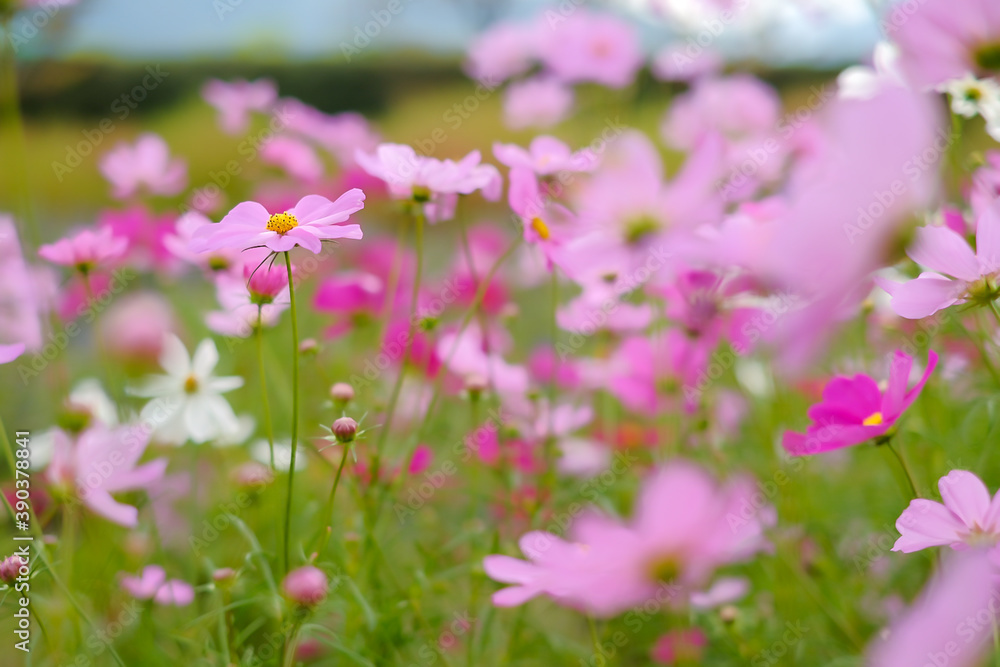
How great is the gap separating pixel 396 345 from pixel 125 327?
0.28 meters

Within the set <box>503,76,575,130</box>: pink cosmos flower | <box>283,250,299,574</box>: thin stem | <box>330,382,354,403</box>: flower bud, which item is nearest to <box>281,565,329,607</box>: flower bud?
<box>283,250,299,574</box>: thin stem

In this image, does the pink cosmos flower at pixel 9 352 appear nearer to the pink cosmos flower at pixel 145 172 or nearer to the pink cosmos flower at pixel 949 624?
the pink cosmos flower at pixel 949 624

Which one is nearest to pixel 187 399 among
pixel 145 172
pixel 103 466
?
pixel 103 466

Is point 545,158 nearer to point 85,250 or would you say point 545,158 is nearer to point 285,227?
point 285,227

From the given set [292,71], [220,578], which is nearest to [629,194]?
[220,578]

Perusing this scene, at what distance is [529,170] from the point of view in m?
0.45

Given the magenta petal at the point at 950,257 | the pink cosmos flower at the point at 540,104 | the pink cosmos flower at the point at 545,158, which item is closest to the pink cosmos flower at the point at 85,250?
the pink cosmos flower at the point at 545,158

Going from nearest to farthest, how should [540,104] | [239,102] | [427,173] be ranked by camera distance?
1. [427,173]
2. [239,102]
3. [540,104]

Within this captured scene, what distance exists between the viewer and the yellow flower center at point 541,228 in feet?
1.47

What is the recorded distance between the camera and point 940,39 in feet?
0.92

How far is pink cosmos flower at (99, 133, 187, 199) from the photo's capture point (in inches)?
39.5

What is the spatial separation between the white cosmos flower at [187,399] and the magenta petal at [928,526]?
1.57 feet

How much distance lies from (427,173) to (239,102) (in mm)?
1044

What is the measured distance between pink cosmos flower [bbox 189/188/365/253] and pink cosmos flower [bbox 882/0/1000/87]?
245 mm
